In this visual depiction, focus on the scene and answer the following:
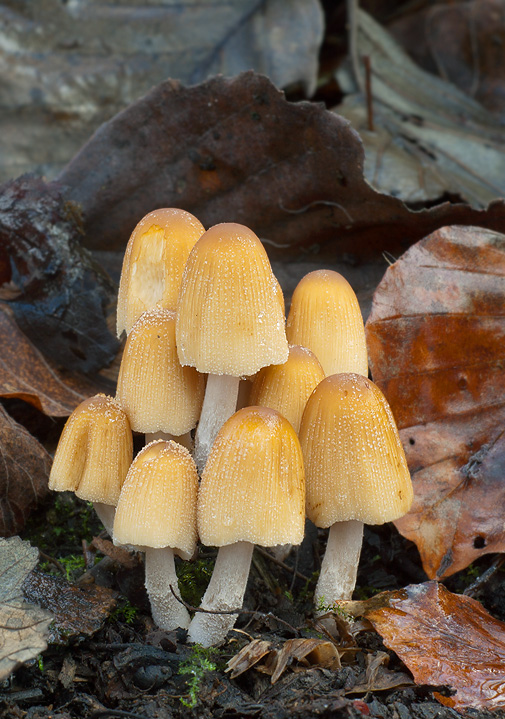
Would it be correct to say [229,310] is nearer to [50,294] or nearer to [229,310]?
[229,310]

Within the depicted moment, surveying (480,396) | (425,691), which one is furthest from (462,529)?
(425,691)

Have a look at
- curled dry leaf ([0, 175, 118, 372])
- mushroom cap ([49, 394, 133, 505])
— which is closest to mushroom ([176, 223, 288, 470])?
mushroom cap ([49, 394, 133, 505])

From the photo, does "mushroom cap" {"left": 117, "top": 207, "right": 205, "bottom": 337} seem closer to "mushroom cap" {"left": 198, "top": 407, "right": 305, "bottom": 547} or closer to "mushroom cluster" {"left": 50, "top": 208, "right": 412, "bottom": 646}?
"mushroom cluster" {"left": 50, "top": 208, "right": 412, "bottom": 646}

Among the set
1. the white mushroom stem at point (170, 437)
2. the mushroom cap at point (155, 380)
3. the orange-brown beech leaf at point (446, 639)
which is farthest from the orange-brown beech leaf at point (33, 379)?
the orange-brown beech leaf at point (446, 639)

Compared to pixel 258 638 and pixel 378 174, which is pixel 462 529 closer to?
pixel 258 638

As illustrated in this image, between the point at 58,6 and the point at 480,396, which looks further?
the point at 58,6

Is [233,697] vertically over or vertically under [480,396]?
under
